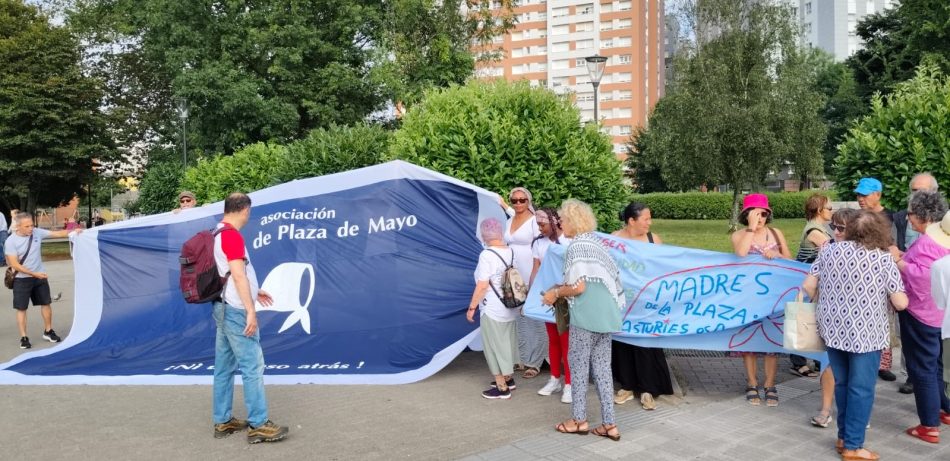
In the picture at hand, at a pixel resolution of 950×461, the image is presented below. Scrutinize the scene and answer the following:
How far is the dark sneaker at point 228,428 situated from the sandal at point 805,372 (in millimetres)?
5216

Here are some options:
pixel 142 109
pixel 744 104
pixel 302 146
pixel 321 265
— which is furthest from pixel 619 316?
pixel 142 109

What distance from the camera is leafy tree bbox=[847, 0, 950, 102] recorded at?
93.2ft

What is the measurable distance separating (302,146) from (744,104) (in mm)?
23406

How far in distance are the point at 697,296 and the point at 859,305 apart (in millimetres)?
1603

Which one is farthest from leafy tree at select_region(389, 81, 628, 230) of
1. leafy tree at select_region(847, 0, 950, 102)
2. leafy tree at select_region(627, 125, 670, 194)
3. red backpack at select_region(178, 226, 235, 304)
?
leafy tree at select_region(627, 125, 670, 194)

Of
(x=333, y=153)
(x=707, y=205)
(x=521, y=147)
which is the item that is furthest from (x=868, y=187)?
(x=707, y=205)

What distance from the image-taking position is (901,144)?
9.34m

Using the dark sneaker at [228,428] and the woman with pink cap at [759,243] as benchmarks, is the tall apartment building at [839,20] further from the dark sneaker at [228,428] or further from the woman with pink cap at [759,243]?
the dark sneaker at [228,428]

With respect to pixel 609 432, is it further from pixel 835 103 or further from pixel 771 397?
pixel 835 103

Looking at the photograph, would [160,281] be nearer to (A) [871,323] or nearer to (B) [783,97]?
(A) [871,323]

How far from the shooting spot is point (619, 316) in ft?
16.2

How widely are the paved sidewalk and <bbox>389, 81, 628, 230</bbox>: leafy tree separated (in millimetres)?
2364

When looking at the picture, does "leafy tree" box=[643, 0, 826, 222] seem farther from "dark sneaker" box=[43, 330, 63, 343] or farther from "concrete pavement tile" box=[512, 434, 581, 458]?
"concrete pavement tile" box=[512, 434, 581, 458]

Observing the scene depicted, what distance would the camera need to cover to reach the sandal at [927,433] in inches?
193
